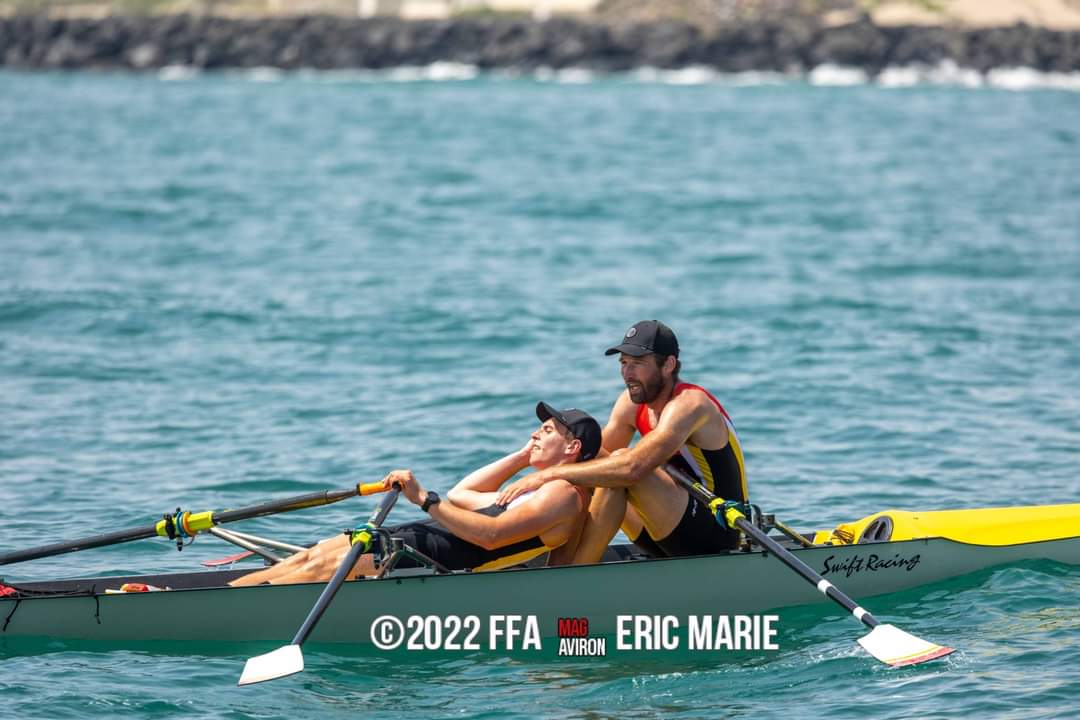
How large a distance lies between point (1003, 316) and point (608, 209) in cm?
1263

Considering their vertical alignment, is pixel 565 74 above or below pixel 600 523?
above

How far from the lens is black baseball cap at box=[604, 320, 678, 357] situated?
8.86m

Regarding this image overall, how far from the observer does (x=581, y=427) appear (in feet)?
28.9

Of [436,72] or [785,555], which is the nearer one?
[785,555]

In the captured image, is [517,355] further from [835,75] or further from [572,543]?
[835,75]

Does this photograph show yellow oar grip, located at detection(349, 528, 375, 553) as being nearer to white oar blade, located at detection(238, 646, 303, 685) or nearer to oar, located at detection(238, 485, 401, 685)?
oar, located at detection(238, 485, 401, 685)

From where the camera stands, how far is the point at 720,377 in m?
16.8

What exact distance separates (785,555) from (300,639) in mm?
2927

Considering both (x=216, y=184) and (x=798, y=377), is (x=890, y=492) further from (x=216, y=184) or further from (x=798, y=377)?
(x=216, y=184)

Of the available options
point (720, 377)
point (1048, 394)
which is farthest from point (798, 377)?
point (1048, 394)

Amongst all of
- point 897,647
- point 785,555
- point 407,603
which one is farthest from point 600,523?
point 897,647

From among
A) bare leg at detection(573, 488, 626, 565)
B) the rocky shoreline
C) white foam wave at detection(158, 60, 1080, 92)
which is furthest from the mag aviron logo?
the rocky shoreline

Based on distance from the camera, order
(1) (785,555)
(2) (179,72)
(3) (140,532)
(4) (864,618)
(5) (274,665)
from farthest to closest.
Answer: (2) (179,72) < (3) (140,532) < (1) (785,555) < (4) (864,618) < (5) (274,665)

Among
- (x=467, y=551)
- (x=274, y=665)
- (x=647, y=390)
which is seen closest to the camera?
(x=274, y=665)
